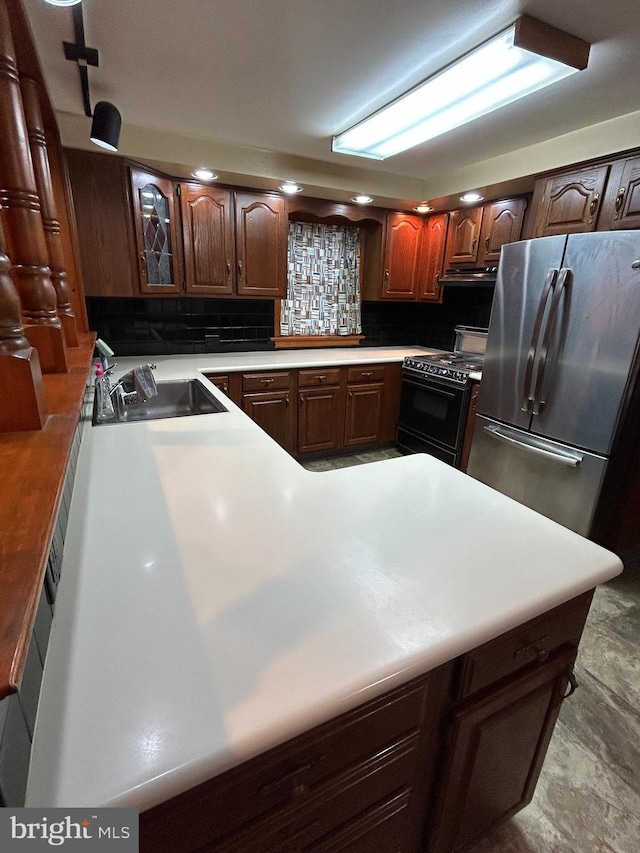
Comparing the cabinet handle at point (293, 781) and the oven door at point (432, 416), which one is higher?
the cabinet handle at point (293, 781)

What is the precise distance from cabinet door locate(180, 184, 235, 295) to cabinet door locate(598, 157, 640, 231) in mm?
2394

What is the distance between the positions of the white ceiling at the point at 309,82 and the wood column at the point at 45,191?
26cm

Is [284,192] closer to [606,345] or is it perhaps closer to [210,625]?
[606,345]

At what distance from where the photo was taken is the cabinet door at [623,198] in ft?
7.12

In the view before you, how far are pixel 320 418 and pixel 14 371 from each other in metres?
2.81

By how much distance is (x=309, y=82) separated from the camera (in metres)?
1.87

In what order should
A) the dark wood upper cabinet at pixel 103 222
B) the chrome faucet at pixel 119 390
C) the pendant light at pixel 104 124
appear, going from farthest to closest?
the dark wood upper cabinet at pixel 103 222 < the chrome faucet at pixel 119 390 < the pendant light at pixel 104 124

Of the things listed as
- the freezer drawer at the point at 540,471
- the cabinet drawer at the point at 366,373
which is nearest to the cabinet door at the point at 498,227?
the cabinet drawer at the point at 366,373

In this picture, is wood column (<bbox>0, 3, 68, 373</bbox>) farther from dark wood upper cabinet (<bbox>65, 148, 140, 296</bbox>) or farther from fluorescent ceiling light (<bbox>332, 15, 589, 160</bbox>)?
dark wood upper cabinet (<bbox>65, 148, 140, 296</bbox>)

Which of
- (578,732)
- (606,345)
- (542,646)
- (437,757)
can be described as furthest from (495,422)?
(437,757)

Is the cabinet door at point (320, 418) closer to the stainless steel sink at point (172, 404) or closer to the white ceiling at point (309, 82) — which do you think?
the stainless steel sink at point (172, 404)

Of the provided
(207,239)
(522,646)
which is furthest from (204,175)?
(522,646)

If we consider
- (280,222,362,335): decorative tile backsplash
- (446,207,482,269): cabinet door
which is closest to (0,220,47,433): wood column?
(280,222,362,335): decorative tile backsplash
